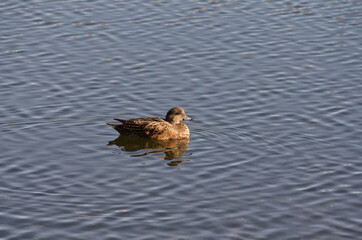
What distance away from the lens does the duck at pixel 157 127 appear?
17.7 meters

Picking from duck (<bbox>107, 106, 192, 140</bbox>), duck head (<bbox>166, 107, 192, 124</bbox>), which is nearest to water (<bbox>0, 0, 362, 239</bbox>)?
duck (<bbox>107, 106, 192, 140</bbox>)

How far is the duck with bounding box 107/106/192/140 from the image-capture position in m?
17.7

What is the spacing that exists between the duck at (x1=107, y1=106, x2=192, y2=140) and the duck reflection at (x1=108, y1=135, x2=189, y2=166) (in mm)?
140

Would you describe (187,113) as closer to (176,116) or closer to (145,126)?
(176,116)

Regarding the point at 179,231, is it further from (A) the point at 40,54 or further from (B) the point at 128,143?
(A) the point at 40,54

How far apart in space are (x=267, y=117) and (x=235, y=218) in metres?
5.76

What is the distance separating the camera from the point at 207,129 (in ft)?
58.9

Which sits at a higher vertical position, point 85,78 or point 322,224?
point 85,78

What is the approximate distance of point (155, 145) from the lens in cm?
1789

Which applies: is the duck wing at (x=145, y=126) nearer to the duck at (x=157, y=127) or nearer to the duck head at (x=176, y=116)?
the duck at (x=157, y=127)

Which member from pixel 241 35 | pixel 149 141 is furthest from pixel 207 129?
pixel 241 35

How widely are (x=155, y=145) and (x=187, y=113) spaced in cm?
155

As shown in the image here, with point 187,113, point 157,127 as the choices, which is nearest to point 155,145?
point 157,127

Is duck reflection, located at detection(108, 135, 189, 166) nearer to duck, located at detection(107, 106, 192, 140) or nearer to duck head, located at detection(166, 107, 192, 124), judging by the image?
duck, located at detection(107, 106, 192, 140)
